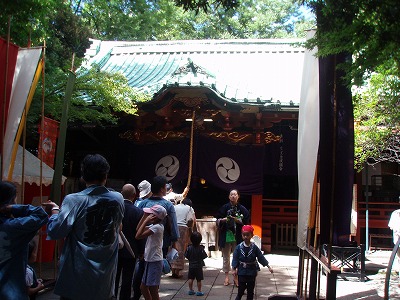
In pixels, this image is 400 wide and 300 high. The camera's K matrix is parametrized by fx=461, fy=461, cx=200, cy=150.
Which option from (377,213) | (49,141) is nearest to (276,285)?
(49,141)

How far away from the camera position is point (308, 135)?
5.36 m

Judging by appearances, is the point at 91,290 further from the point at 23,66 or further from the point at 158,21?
the point at 158,21

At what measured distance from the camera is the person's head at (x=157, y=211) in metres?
5.16

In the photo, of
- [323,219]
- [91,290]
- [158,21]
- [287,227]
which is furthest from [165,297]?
[158,21]

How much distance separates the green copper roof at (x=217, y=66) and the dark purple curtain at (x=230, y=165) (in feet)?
5.22

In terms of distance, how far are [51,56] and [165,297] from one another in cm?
1052

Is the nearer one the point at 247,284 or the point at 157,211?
the point at 157,211

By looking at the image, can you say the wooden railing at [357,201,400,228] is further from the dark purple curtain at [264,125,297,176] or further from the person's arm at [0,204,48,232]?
the person's arm at [0,204,48,232]

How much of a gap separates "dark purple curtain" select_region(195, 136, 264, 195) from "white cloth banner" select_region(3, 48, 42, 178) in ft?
25.0

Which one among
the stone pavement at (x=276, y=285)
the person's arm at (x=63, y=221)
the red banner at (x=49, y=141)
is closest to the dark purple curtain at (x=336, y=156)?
the stone pavement at (x=276, y=285)

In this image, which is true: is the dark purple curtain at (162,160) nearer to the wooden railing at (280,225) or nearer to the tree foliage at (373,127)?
the wooden railing at (280,225)

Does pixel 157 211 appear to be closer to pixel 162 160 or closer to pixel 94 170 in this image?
pixel 94 170

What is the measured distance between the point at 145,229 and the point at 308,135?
2.16m

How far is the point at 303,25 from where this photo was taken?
2867 cm
